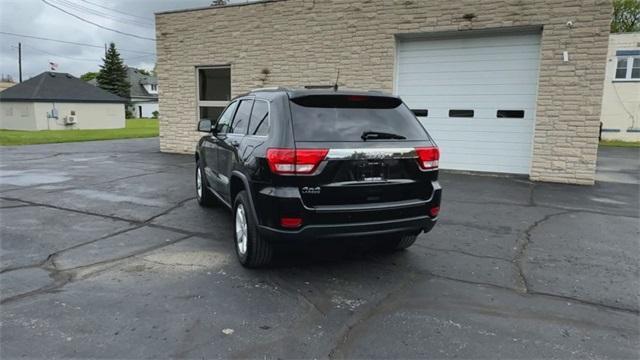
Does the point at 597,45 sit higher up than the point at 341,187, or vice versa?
the point at 597,45

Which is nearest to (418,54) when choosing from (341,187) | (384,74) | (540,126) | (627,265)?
(384,74)

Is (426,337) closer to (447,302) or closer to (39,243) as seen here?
(447,302)

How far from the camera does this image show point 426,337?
127 inches

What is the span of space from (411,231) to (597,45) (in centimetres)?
775

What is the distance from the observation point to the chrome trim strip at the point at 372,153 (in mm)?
3830

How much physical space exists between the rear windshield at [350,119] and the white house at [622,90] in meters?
22.8

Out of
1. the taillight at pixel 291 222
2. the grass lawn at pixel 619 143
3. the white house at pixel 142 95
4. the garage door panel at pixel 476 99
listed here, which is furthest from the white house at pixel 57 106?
the taillight at pixel 291 222

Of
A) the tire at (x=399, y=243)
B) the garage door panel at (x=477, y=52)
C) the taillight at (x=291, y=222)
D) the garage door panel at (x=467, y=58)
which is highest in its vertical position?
the garage door panel at (x=477, y=52)

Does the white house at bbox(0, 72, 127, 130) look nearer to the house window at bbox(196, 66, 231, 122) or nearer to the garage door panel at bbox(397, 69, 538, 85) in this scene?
the house window at bbox(196, 66, 231, 122)

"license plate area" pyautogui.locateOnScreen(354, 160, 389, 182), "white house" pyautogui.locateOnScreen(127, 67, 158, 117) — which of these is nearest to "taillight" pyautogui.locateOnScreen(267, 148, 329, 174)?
"license plate area" pyautogui.locateOnScreen(354, 160, 389, 182)

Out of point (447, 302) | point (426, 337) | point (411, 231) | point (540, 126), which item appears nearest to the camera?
point (426, 337)

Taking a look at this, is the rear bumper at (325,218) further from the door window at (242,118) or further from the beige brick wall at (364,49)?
the beige brick wall at (364,49)

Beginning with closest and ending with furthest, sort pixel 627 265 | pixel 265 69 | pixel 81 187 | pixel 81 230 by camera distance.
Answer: pixel 627 265
pixel 81 230
pixel 81 187
pixel 265 69

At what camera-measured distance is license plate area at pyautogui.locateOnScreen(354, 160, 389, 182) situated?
3.90 m
